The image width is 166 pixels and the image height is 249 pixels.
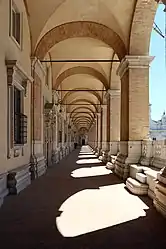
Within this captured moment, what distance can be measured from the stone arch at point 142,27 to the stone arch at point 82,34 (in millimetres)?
578

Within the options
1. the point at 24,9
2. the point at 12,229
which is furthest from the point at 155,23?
the point at 12,229

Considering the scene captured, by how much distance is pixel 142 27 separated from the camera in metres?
12.2

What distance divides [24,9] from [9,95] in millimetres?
4049

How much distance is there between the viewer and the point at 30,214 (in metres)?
6.17

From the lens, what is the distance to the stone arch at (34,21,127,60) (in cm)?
1324

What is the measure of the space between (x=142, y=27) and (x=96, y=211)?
312 inches

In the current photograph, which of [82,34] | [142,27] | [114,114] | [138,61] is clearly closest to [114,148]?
[114,114]

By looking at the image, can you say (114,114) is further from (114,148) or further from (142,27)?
(142,27)

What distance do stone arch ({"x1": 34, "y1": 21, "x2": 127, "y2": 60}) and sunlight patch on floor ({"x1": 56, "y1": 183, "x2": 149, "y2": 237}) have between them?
257 inches

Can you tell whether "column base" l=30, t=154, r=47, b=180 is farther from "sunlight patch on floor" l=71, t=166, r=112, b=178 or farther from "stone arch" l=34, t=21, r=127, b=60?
"stone arch" l=34, t=21, r=127, b=60

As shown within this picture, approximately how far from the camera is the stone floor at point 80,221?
4.43 metres

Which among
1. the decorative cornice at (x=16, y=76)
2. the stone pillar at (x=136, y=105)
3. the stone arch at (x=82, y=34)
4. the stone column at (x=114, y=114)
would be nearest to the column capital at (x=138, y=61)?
the stone pillar at (x=136, y=105)

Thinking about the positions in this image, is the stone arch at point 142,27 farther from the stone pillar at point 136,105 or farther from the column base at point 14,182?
the column base at point 14,182

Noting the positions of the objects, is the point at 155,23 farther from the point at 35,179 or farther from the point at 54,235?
the point at 54,235
